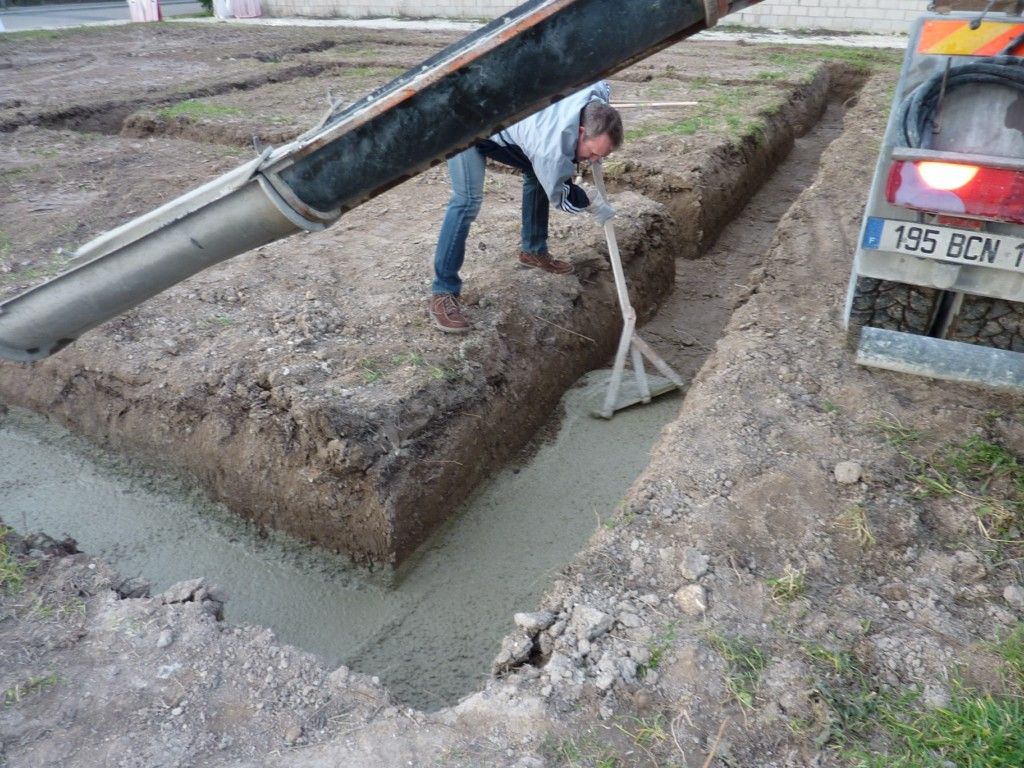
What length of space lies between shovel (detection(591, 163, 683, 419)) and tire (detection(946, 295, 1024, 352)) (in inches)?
54.8

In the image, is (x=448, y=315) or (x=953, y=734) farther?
(x=448, y=315)

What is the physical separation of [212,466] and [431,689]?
1483 mm

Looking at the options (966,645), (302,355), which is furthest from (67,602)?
(966,645)

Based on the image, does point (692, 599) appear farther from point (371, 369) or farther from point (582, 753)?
point (371, 369)

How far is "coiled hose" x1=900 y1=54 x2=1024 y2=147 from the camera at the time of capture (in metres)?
2.52

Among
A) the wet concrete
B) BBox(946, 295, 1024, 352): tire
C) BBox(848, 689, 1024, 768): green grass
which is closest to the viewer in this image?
BBox(848, 689, 1024, 768): green grass

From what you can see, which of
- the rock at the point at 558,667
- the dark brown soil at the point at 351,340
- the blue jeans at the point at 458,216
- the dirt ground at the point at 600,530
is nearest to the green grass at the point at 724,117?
the dark brown soil at the point at 351,340

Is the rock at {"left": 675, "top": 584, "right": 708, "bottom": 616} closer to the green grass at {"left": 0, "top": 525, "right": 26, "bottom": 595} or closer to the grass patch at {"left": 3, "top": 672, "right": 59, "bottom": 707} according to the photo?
the grass patch at {"left": 3, "top": 672, "right": 59, "bottom": 707}

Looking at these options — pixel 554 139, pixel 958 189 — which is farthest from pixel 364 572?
pixel 958 189

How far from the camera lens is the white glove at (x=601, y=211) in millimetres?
3750

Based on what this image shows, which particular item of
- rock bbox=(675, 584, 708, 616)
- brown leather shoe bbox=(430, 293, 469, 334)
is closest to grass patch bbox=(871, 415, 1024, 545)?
rock bbox=(675, 584, 708, 616)

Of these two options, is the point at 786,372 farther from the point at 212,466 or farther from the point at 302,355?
the point at 212,466

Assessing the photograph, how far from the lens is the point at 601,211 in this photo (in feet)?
12.4

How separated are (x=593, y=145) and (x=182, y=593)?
2389mm
